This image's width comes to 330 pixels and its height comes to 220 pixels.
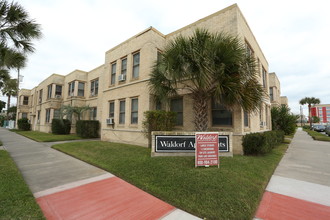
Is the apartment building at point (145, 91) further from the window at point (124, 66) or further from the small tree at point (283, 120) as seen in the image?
the small tree at point (283, 120)

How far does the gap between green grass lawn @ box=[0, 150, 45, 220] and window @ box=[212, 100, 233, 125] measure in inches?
303

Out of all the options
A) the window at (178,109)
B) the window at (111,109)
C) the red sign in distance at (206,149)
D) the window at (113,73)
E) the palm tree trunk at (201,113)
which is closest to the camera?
the red sign in distance at (206,149)

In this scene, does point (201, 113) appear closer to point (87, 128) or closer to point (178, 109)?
point (178, 109)

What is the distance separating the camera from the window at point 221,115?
26.2 feet

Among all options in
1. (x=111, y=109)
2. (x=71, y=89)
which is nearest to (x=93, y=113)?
(x=71, y=89)

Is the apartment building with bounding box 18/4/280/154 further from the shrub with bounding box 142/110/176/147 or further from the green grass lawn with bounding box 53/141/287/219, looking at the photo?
the green grass lawn with bounding box 53/141/287/219

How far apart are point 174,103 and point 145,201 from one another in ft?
23.6

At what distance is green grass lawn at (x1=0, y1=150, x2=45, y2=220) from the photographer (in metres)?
2.68

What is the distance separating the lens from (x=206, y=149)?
17.1 feet

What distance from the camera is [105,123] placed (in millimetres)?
12898

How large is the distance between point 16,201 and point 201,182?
4.09m

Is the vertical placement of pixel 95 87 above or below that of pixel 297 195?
above

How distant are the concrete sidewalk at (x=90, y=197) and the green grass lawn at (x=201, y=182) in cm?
27

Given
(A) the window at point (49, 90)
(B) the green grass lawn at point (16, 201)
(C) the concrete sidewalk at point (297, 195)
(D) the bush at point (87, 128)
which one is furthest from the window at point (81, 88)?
(C) the concrete sidewalk at point (297, 195)
